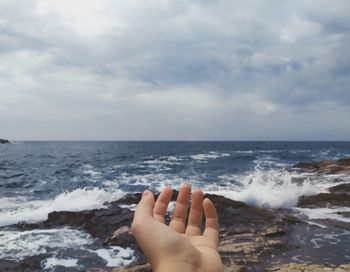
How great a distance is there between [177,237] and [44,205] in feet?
52.3

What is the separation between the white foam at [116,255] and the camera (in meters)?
8.69

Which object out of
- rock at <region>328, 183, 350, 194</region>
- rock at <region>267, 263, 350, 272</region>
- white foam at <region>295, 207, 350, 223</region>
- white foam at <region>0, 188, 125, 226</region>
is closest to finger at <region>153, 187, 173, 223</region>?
rock at <region>267, 263, 350, 272</region>

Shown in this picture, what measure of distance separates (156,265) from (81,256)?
804 cm

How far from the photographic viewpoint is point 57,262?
8859mm

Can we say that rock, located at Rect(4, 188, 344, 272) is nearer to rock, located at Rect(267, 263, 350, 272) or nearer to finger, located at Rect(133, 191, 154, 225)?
rock, located at Rect(267, 263, 350, 272)

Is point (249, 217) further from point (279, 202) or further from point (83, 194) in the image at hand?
point (83, 194)

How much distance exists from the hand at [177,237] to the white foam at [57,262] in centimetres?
720

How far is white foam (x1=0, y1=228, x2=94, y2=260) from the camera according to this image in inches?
377

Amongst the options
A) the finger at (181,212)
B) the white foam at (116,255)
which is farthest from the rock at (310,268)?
the finger at (181,212)

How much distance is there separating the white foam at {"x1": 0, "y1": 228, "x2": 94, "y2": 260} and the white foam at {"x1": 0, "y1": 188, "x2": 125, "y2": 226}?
1.56m

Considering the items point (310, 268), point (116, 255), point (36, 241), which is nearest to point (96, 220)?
point (36, 241)

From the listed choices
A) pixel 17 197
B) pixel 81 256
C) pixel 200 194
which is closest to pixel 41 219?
pixel 81 256

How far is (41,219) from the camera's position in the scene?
13.1 meters

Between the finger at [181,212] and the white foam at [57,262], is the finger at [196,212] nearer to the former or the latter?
the finger at [181,212]
